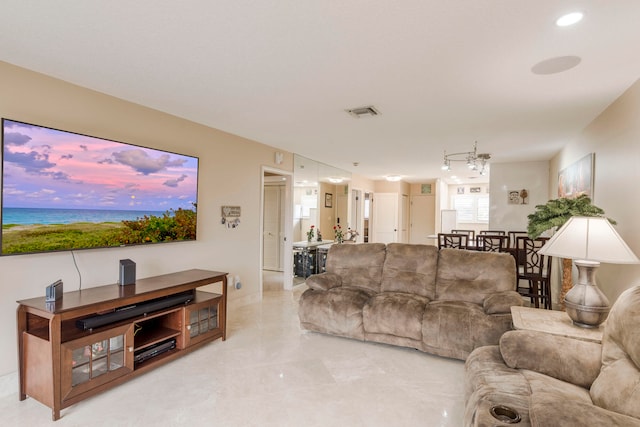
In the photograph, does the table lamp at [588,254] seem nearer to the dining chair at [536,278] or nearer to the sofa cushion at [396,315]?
the sofa cushion at [396,315]

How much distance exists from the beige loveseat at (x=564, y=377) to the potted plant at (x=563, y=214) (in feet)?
4.40

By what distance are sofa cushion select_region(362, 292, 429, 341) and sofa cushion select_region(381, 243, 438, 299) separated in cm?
18

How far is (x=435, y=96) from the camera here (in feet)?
9.71

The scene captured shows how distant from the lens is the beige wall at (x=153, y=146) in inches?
95.0

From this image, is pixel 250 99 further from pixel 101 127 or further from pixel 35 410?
pixel 35 410

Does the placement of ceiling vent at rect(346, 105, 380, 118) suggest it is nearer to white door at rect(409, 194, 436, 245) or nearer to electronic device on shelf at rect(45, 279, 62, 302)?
electronic device on shelf at rect(45, 279, 62, 302)

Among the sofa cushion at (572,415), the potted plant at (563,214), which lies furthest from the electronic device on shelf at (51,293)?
the potted plant at (563,214)

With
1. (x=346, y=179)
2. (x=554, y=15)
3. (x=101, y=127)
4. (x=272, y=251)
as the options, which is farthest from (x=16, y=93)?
(x=346, y=179)

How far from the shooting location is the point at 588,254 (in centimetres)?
203

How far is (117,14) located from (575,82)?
3.28 m

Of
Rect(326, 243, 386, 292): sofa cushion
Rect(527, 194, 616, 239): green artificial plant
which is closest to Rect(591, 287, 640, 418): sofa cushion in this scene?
Rect(527, 194, 616, 239): green artificial plant

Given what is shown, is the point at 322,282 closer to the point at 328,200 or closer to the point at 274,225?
the point at 274,225

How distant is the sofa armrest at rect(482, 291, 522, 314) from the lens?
9.44 feet

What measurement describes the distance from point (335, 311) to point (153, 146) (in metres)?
2.57
